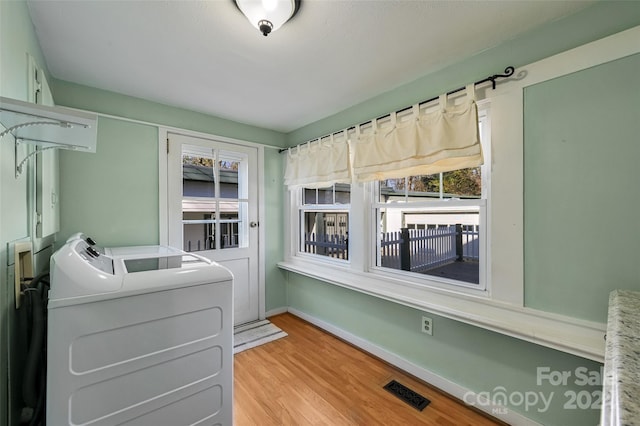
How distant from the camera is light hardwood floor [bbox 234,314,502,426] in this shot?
164 cm

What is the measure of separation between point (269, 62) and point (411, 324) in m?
2.24

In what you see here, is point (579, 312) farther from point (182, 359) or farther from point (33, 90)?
point (33, 90)

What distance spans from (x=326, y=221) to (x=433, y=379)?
1774mm

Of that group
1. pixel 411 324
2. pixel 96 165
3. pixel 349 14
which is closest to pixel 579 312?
pixel 411 324

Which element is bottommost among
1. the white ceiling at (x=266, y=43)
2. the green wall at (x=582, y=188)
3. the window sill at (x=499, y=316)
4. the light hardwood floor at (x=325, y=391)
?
the light hardwood floor at (x=325, y=391)

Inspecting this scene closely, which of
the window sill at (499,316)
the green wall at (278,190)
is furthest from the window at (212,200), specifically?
the window sill at (499,316)

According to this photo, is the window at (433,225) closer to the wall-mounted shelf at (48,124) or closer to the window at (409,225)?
the window at (409,225)

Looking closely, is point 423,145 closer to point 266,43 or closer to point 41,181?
point 266,43

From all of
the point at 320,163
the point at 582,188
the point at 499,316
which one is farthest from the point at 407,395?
the point at 320,163

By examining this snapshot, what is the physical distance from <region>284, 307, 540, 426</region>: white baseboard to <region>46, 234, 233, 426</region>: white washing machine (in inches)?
54.1

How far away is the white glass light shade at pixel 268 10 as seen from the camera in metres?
1.22

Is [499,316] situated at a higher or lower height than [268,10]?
lower

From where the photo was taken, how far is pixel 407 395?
71.9 inches

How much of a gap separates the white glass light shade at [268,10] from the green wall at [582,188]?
142 cm
